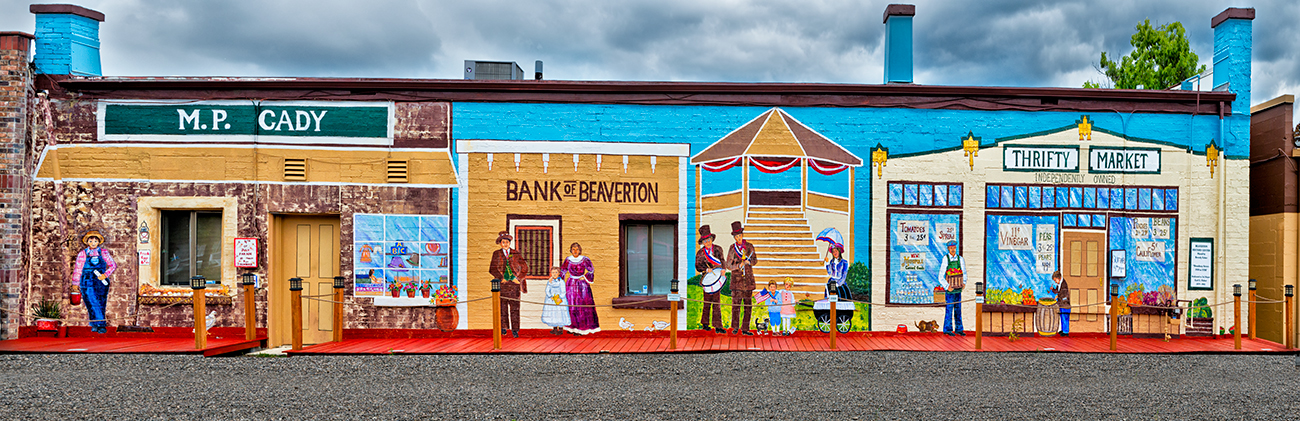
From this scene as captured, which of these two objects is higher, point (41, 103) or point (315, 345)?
point (41, 103)

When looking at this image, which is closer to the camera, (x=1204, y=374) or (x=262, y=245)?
(x=1204, y=374)

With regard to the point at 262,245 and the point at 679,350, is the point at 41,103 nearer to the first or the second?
the point at 262,245

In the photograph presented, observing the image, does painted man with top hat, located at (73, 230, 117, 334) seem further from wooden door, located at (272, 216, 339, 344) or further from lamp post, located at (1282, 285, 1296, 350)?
lamp post, located at (1282, 285, 1296, 350)

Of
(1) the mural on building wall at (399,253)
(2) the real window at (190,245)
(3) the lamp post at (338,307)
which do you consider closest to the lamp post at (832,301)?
(1) the mural on building wall at (399,253)

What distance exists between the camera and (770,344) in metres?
9.19

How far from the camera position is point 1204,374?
303 inches

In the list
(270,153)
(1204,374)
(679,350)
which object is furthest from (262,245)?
(1204,374)

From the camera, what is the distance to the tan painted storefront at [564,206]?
9.79 m

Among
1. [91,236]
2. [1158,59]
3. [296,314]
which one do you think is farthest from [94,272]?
[1158,59]

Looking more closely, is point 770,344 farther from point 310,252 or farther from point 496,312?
point 310,252

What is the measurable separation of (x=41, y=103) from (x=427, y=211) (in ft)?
18.4

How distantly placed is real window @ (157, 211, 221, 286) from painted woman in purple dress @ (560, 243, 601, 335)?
5.03m

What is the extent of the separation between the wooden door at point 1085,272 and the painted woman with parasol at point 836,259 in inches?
124

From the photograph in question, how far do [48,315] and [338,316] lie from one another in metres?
4.16
